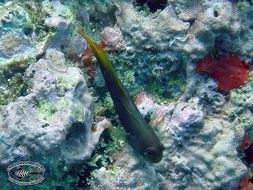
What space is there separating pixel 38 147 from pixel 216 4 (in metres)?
2.29

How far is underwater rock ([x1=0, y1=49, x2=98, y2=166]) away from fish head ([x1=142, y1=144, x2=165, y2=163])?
0.53 metres

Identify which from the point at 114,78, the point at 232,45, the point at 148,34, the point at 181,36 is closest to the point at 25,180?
the point at 114,78

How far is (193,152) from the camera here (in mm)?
3711

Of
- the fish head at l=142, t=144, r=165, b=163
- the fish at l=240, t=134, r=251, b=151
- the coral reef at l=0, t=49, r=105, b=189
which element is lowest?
the fish at l=240, t=134, r=251, b=151

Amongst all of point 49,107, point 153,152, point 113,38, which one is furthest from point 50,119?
point 113,38

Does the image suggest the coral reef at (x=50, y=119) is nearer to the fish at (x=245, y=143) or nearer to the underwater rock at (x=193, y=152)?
the underwater rock at (x=193, y=152)

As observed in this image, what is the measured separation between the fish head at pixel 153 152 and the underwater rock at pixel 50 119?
0.53 metres

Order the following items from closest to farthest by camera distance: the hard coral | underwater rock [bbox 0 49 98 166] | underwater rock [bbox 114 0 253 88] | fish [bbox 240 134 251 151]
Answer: underwater rock [bbox 0 49 98 166]
underwater rock [bbox 114 0 253 88]
the hard coral
fish [bbox 240 134 251 151]

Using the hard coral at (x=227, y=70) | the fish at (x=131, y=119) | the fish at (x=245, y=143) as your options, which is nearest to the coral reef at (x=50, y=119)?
the fish at (x=131, y=119)

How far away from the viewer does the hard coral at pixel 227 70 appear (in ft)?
12.5

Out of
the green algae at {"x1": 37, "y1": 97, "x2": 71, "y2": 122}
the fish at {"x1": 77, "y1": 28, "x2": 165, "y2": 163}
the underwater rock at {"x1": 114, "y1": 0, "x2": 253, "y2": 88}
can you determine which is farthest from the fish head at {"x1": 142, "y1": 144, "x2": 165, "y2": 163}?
the underwater rock at {"x1": 114, "y1": 0, "x2": 253, "y2": 88}

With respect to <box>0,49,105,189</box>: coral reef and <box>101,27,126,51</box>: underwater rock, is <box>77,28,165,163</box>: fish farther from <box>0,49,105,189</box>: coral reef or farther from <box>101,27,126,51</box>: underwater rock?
<box>101,27,126,51</box>: underwater rock

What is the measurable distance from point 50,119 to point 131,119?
0.75 m

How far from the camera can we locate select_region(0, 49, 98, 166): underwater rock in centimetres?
299
